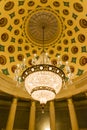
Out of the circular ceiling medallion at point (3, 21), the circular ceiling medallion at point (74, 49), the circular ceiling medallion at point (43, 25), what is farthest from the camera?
the circular ceiling medallion at point (74, 49)

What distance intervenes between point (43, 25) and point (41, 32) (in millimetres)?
365

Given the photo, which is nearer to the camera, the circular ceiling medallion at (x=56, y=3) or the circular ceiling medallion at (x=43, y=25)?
the circular ceiling medallion at (x=56, y=3)

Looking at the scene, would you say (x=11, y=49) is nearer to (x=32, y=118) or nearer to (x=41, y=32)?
(x=41, y=32)

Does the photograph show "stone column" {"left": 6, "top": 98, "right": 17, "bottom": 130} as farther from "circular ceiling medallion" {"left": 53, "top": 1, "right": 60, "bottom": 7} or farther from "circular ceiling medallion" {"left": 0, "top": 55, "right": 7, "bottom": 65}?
"circular ceiling medallion" {"left": 53, "top": 1, "right": 60, "bottom": 7}

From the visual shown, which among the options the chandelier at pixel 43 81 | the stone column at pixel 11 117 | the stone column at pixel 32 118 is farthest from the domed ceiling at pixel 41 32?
the chandelier at pixel 43 81

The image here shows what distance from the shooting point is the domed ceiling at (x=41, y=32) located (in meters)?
10.0

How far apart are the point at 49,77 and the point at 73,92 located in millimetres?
3892

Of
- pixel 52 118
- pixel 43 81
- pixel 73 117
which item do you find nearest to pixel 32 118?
pixel 52 118

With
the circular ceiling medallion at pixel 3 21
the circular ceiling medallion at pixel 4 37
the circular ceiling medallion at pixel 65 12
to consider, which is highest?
the circular ceiling medallion at pixel 65 12

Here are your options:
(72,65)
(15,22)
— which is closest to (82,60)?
(72,65)

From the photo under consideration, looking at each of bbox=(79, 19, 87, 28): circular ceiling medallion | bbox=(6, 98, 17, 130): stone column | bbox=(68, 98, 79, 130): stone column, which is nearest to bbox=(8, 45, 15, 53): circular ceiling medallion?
bbox=(6, 98, 17, 130): stone column

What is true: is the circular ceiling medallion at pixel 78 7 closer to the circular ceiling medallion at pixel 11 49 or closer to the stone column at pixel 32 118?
the circular ceiling medallion at pixel 11 49

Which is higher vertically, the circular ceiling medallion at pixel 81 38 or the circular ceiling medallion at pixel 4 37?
the circular ceiling medallion at pixel 4 37

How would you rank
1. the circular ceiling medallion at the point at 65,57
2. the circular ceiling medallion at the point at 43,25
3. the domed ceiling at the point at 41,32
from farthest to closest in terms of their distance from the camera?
1. the circular ceiling medallion at the point at 65,57
2. the circular ceiling medallion at the point at 43,25
3. the domed ceiling at the point at 41,32
